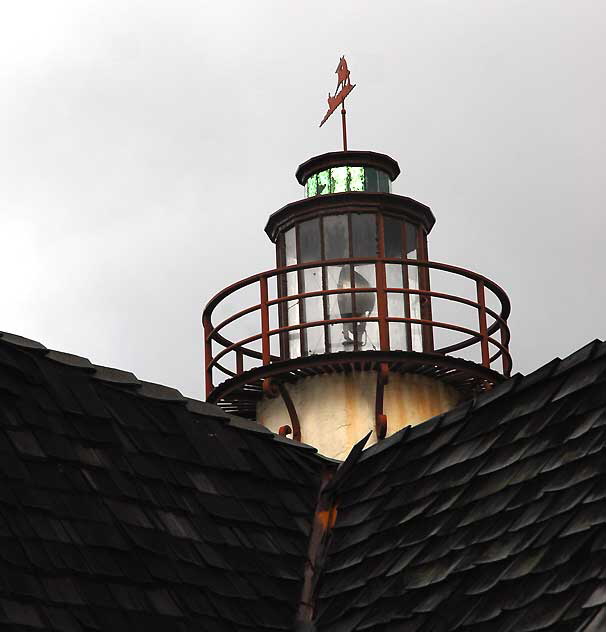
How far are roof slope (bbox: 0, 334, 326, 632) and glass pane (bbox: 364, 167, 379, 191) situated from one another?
27.9 ft

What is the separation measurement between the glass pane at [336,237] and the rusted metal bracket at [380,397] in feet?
4.74

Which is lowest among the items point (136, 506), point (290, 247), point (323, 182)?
point (136, 506)

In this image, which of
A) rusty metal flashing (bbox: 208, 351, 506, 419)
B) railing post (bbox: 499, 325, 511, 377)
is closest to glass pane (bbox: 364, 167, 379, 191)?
railing post (bbox: 499, 325, 511, 377)

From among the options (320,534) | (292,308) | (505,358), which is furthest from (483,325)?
(320,534)

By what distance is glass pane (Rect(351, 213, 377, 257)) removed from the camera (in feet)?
66.8

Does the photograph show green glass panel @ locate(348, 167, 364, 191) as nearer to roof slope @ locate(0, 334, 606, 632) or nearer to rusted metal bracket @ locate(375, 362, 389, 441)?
rusted metal bracket @ locate(375, 362, 389, 441)

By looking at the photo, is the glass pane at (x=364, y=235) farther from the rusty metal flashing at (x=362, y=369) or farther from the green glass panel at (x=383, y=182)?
the rusty metal flashing at (x=362, y=369)

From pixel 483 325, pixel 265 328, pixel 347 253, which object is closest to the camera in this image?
pixel 265 328

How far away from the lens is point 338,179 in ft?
68.9

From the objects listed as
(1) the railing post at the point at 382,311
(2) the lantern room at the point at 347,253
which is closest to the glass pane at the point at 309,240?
(2) the lantern room at the point at 347,253

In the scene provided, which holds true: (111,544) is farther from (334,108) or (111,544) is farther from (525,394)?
(334,108)

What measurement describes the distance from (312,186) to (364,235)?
1006 mm

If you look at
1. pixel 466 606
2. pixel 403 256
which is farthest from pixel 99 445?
pixel 403 256

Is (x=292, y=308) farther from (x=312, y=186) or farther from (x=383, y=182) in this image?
(x=383, y=182)
